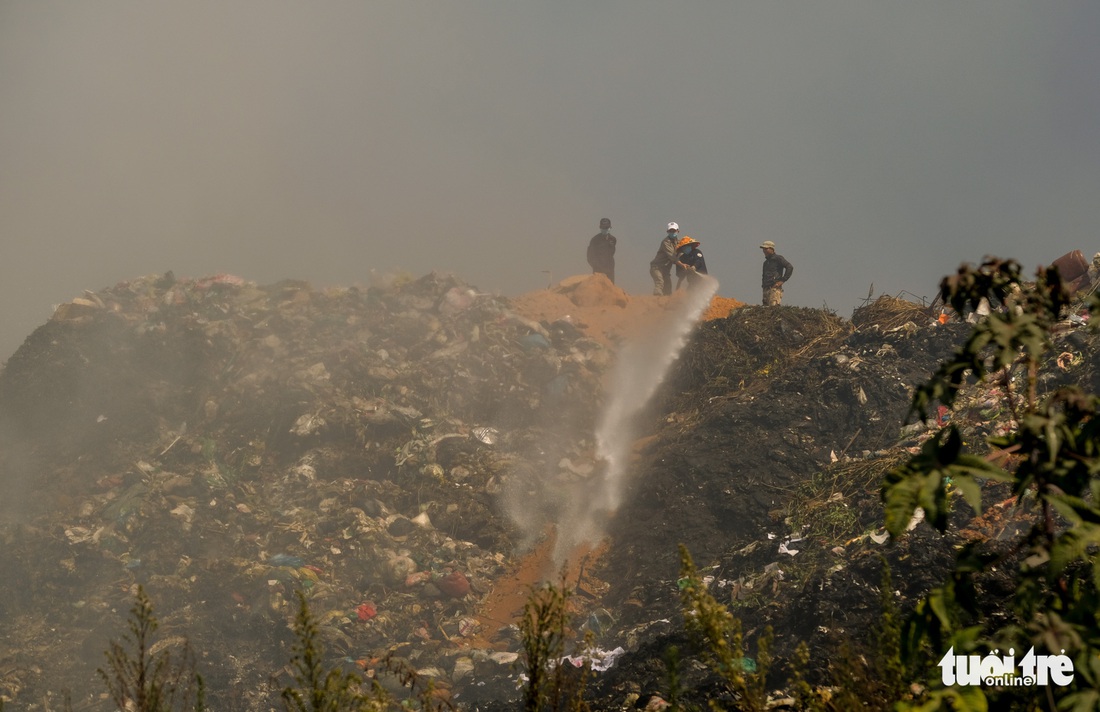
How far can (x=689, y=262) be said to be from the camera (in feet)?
50.8

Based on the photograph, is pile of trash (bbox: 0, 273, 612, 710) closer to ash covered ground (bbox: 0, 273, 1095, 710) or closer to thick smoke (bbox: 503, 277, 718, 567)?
ash covered ground (bbox: 0, 273, 1095, 710)

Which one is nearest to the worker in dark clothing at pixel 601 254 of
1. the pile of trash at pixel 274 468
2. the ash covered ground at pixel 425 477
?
the ash covered ground at pixel 425 477

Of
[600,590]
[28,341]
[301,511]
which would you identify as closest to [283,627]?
[301,511]

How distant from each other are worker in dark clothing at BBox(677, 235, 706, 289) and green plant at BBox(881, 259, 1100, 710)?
13.7m

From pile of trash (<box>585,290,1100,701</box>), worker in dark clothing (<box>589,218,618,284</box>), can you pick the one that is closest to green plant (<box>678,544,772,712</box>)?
pile of trash (<box>585,290,1100,701</box>)

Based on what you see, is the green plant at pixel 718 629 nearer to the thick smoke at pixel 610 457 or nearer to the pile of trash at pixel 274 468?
the pile of trash at pixel 274 468

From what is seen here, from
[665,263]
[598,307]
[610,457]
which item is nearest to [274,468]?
[610,457]

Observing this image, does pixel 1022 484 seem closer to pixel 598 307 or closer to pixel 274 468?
pixel 274 468

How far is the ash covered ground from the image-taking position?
304 inches

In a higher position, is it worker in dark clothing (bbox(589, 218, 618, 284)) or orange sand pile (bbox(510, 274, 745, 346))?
worker in dark clothing (bbox(589, 218, 618, 284))

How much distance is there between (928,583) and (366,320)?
35.6 ft

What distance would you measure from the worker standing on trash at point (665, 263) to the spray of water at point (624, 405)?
699mm

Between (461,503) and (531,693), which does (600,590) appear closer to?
(461,503)

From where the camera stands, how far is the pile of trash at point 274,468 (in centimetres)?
840
